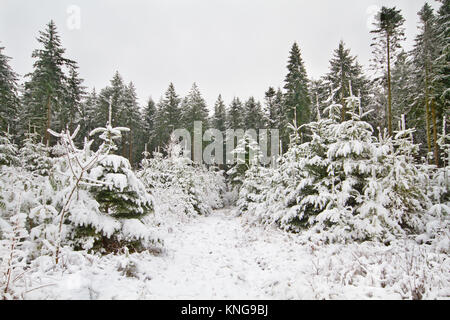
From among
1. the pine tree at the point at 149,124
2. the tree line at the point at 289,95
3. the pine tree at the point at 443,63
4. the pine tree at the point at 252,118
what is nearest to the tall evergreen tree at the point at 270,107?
the tree line at the point at 289,95

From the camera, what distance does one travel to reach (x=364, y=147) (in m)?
8.39

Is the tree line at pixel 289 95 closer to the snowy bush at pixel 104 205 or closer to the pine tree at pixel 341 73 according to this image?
the pine tree at pixel 341 73

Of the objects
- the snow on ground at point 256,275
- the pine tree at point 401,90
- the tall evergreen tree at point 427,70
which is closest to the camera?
the snow on ground at point 256,275

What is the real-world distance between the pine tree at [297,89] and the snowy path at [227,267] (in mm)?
21199

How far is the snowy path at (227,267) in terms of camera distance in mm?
5261

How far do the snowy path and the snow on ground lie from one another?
24 millimetres

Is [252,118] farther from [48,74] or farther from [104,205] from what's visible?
[104,205]

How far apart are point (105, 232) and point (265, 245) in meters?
6.06

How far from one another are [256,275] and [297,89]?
27.1 metres

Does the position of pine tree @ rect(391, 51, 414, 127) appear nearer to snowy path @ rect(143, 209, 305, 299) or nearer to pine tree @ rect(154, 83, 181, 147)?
snowy path @ rect(143, 209, 305, 299)

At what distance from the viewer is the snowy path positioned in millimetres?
5261

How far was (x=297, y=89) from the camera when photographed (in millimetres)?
28797

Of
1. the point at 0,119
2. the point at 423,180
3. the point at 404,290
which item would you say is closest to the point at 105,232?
the point at 404,290
